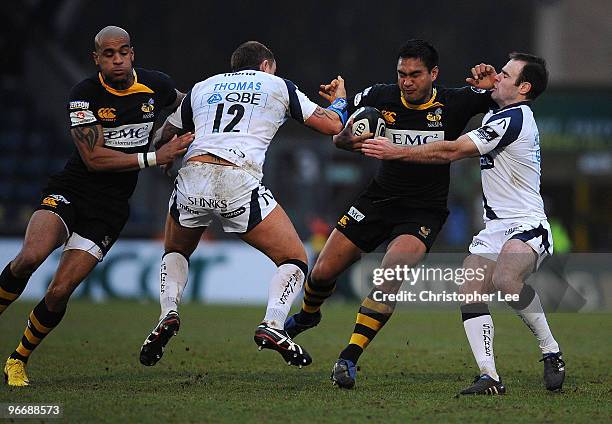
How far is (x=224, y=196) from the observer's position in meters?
7.94

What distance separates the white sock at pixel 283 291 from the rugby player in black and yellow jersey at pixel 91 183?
1177mm

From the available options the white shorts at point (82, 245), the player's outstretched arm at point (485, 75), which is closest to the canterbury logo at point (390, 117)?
the player's outstretched arm at point (485, 75)

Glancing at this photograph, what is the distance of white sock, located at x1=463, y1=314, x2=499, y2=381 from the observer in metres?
7.94

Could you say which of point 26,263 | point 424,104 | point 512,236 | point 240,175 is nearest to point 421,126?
point 424,104

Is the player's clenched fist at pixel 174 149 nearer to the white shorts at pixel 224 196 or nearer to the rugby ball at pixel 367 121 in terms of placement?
the white shorts at pixel 224 196

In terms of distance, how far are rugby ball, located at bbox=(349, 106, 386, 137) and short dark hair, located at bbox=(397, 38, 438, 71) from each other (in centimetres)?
50

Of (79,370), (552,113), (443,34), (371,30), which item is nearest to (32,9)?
(371,30)

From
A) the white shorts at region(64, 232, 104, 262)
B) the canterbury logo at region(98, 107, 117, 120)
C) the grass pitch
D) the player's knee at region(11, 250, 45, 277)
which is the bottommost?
the grass pitch

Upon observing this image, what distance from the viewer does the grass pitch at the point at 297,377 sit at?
23.2ft

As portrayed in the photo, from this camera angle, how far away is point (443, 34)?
2484cm

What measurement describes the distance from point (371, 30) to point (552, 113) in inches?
173

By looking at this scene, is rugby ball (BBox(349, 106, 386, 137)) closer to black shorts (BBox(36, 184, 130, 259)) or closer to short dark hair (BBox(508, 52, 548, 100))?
short dark hair (BBox(508, 52, 548, 100))

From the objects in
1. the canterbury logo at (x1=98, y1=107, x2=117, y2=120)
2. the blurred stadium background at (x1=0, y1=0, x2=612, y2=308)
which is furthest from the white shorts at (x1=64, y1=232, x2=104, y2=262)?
the blurred stadium background at (x1=0, y1=0, x2=612, y2=308)

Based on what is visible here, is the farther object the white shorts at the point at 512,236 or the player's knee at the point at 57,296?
the player's knee at the point at 57,296
